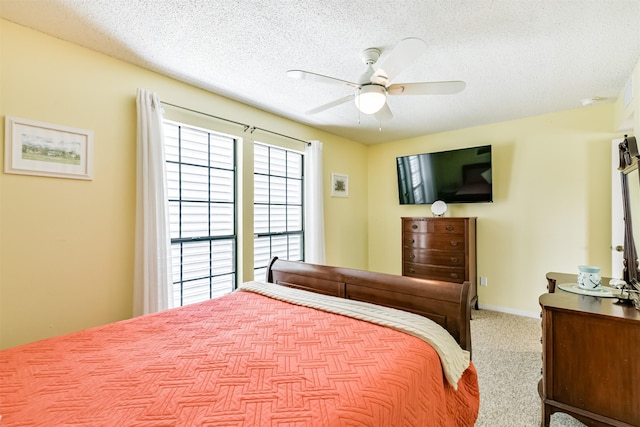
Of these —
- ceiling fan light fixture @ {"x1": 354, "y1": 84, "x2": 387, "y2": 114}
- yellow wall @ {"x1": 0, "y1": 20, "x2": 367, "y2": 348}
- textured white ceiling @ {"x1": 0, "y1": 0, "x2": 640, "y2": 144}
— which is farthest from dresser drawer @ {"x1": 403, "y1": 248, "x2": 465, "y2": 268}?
yellow wall @ {"x1": 0, "y1": 20, "x2": 367, "y2": 348}

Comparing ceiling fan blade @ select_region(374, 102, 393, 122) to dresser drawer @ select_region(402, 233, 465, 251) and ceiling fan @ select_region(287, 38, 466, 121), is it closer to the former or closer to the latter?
ceiling fan @ select_region(287, 38, 466, 121)

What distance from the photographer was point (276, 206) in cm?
386

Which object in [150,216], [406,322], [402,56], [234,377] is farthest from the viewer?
[150,216]

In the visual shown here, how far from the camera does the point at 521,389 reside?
2.25 metres

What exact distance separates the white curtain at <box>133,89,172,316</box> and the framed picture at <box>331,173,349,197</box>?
252 cm

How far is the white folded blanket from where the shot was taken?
1.53 m

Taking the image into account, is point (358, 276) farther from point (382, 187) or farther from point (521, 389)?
point (382, 187)

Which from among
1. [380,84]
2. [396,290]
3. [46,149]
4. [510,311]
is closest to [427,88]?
[380,84]

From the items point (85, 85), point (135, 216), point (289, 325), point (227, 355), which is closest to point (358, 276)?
point (289, 325)

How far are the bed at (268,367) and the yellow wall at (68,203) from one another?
70 centimetres

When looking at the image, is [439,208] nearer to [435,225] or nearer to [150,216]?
[435,225]

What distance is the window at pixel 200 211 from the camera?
2.88m

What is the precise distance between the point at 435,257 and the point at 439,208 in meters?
0.72

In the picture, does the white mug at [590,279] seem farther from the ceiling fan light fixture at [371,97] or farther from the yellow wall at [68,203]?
the yellow wall at [68,203]
